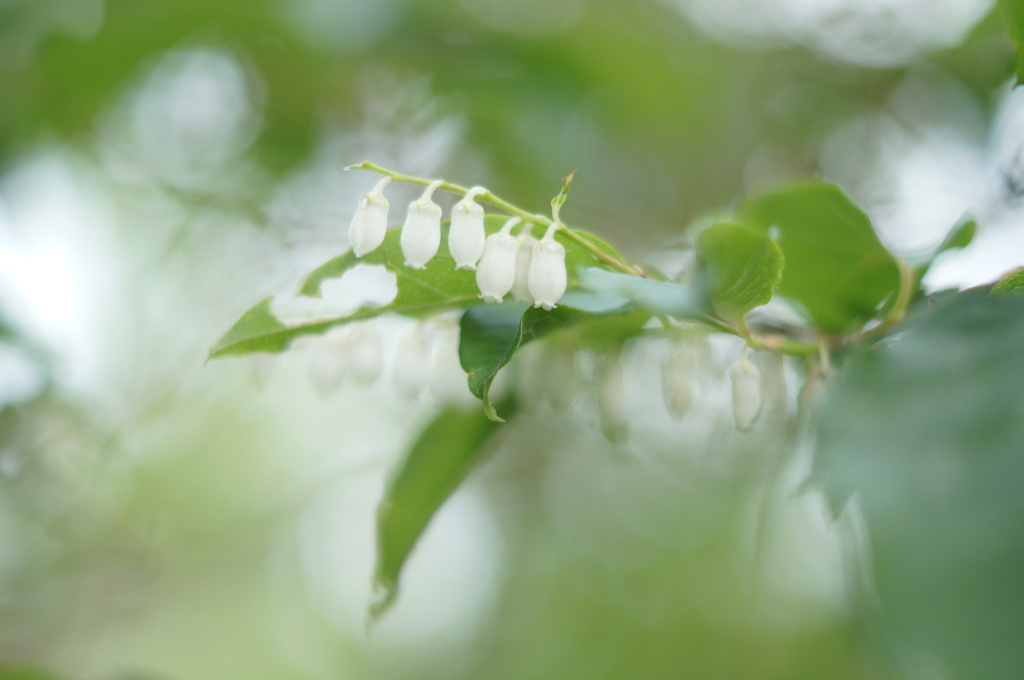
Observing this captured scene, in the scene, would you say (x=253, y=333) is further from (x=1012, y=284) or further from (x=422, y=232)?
(x=1012, y=284)

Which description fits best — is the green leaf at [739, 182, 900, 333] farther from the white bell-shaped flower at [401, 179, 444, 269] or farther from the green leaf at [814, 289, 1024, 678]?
the white bell-shaped flower at [401, 179, 444, 269]

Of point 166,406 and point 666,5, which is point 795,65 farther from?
point 166,406

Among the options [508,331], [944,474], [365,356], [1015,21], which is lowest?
[944,474]

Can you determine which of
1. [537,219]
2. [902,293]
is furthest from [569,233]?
[902,293]

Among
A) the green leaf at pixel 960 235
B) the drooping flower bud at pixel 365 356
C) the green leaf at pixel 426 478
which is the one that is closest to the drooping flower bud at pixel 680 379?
the green leaf at pixel 426 478

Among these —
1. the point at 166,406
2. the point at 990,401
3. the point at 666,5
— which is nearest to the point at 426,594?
the point at 166,406

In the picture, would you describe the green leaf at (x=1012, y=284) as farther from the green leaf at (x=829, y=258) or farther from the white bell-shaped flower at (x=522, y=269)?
the white bell-shaped flower at (x=522, y=269)
